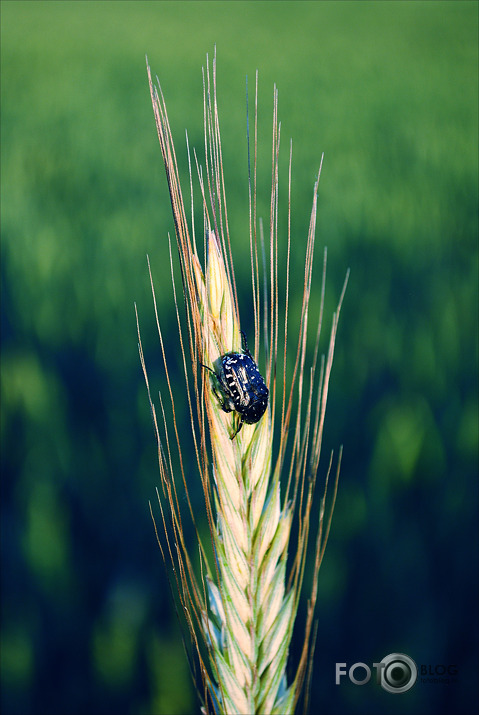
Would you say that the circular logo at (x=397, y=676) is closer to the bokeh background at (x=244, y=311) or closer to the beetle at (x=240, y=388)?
the bokeh background at (x=244, y=311)

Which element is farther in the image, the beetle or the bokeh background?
the bokeh background

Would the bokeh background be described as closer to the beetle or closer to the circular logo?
the circular logo

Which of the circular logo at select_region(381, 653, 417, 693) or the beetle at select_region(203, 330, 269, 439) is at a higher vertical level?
the beetle at select_region(203, 330, 269, 439)

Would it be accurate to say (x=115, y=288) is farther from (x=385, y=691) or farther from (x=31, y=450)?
(x=385, y=691)

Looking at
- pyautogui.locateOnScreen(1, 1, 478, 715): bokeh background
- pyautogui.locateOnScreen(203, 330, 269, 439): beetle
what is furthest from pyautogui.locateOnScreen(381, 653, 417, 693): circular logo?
pyautogui.locateOnScreen(203, 330, 269, 439): beetle

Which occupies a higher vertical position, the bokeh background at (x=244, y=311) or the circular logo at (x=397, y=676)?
the bokeh background at (x=244, y=311)

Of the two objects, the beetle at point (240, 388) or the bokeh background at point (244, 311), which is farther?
the bokeh background at point (244, 311)

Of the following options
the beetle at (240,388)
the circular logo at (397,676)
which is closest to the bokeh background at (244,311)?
the circular logo at (397,676)
